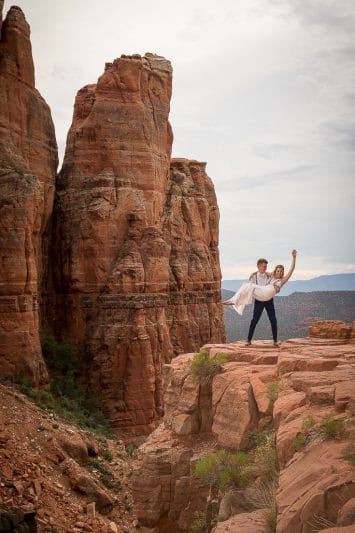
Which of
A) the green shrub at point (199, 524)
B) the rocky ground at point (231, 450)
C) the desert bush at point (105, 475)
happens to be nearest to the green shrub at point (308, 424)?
the rocky ground at point (231, 450)

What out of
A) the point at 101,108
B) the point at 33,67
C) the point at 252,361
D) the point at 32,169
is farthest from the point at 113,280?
the point at 252,361

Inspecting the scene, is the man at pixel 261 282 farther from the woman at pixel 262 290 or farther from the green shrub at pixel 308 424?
the green shrub at pixel 308 424

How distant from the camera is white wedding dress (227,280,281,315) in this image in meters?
14.7

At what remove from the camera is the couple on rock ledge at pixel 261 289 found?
48.3 ft

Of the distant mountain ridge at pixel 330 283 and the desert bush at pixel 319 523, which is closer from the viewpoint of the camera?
the desert bush at pixel 319 523

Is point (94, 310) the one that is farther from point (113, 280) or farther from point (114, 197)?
point (114, 197)

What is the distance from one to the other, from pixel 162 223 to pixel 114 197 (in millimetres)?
8118

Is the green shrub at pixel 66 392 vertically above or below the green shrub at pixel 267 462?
below

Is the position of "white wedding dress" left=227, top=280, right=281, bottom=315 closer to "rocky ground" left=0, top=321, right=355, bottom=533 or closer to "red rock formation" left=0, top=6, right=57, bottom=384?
"rocky ground" left=0, top=321, right=355, bottom=533

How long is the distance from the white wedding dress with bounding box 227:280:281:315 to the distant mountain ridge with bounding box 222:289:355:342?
128 feet

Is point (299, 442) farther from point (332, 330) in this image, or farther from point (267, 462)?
point (332, 330)

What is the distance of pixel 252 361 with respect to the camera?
13.3 meters

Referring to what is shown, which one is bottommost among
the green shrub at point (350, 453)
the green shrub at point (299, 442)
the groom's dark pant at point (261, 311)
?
the green shrub at point (299, 442)

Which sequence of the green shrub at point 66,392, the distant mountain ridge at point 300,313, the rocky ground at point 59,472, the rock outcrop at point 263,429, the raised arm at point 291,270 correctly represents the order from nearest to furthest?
the rock outcrop at point 263,429 → the raised arm at point 291,270 → the rocky ground at point 59,472 → the green shrub at point 66,392 → the distant mountain ridge at point 300,313
